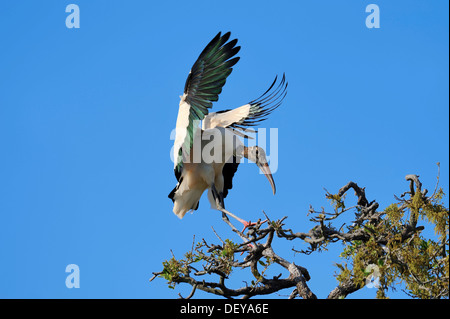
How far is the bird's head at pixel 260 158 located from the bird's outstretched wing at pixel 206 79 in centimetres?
147

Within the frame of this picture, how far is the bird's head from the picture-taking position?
7.59 metres

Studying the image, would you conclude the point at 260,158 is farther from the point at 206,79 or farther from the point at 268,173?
the point at 206,79

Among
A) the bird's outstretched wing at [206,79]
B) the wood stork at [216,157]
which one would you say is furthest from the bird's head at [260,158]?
the bird's outstretched wing at [206,79]

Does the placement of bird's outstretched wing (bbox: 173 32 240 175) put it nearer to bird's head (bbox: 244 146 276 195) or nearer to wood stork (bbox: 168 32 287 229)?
wood stork (bbox: 168 32 287 229)

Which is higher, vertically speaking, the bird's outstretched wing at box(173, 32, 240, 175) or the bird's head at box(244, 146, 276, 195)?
the bird's outstretched wing at box(173, 32, 240, 175)

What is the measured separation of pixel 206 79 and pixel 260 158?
1.74m

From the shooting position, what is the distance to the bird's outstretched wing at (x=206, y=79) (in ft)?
20.3

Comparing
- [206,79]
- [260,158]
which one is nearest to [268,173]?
[260,158]

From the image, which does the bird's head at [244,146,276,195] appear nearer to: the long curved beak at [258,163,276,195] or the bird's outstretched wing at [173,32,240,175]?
the long curved beak at [258,163,276,195]

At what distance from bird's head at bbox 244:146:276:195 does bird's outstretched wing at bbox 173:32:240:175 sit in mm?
1468

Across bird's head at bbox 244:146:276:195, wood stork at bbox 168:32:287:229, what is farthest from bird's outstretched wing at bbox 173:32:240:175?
bird's head at bbox 244:146:276:195

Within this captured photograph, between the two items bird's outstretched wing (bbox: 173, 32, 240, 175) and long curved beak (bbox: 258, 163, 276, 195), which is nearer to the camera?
bird's outstretched wing (bbox: 173, 32, 240, 175)

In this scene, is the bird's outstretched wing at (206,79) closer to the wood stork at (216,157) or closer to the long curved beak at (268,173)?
the wood stork at (216,157)

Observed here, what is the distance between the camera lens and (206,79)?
Result: 629cm
